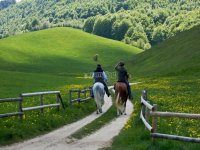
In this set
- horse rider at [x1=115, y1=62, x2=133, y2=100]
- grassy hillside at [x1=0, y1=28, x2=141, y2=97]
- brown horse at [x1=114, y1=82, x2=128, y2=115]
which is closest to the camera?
brown horse at [x1=114, y1=82, x2=128, y2=115]

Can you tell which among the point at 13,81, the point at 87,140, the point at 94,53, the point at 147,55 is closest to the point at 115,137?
the point at 87,140

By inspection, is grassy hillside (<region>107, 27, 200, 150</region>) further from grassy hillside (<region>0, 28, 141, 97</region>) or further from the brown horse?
grassy hillside (<region>0, 28, 141, 97</region>)

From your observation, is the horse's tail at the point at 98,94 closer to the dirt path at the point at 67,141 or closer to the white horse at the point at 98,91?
the white horse at the point at 98,91

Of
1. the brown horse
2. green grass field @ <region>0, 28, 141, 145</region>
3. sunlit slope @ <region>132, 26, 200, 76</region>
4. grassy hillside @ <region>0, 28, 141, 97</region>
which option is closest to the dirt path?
the brown horse

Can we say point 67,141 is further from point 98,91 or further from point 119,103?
point 98,91

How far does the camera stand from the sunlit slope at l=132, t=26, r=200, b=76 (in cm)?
9616

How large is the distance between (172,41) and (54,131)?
114m

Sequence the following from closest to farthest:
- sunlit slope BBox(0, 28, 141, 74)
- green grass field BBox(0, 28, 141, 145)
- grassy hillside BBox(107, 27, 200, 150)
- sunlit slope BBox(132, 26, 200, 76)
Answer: grassy hillside BBox(107, 27, 200, 150), green grass field BBox(0, 28, 141, 145), sunlit slope BBox(132, 26, 200, 76), sunlit slope BBox(0, 28, 141, 74)

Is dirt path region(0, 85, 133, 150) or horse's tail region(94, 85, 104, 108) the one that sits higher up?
horse's tail region(94, 85, 104, 108)

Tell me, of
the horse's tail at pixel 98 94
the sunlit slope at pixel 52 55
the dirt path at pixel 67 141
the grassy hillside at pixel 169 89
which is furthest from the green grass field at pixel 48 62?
the dirt path at pixel 67 141

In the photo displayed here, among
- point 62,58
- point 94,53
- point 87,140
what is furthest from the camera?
point 94,53

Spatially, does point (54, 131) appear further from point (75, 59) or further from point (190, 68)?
point (75, 59)

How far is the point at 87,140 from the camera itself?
18.1 m

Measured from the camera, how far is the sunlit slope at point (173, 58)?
315 ft
